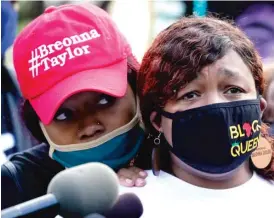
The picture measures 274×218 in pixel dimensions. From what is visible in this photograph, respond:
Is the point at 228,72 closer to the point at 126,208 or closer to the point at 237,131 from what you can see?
the point at 237,131

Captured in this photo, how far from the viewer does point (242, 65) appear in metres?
1.11

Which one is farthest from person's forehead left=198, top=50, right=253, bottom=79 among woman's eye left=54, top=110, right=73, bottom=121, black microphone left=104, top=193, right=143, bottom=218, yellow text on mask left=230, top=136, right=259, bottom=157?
black microphone left=104, top=193, right=143, bottom=218

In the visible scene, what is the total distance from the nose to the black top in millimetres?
138

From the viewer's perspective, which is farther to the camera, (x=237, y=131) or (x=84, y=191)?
(x=237, y=131)

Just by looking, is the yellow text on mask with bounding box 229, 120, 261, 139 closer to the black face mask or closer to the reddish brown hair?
the black face mask

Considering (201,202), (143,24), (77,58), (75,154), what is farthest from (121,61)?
(143,24)

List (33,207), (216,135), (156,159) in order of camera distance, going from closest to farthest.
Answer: (33,207) < (216,135) < (156,159)

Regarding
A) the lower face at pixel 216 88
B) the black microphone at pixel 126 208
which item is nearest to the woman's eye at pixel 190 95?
the lower face at pixel 216 88

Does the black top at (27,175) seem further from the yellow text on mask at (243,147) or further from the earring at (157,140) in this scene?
the yellow text on mask at (243,147)

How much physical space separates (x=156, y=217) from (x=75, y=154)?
201 millimetres

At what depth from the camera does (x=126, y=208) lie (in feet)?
2.49

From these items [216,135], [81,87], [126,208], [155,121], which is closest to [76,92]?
[81,87]

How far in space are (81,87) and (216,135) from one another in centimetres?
27

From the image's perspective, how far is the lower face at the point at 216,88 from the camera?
107 cm
